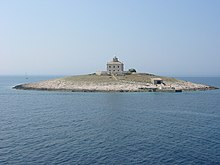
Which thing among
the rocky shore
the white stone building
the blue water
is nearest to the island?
the rocky shore

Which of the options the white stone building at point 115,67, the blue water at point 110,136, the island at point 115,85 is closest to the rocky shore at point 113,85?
the island at point 115,85

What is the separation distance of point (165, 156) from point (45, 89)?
112921mm

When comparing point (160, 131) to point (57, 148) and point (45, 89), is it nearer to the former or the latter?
point (57, 148)

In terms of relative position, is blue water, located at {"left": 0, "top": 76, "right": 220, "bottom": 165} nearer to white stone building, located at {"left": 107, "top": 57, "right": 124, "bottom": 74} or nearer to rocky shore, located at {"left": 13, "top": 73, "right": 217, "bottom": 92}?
rocky shore, located at {"left": 13, "top": 73, "right": 217, "bottom": 92}

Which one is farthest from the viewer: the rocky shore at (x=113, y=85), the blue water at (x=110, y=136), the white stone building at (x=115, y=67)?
the white stone building at (x=115, y=67)

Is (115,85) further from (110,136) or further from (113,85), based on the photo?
(110,136)

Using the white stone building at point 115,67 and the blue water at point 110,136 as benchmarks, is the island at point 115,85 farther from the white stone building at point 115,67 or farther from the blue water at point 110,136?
the blue water at point 110,136

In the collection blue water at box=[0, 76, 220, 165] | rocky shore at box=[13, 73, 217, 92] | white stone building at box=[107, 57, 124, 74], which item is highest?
white stone building at box=[107, 57, 124, 74]

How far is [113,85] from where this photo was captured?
137 m

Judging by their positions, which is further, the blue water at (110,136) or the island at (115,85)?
the island at (115,85)

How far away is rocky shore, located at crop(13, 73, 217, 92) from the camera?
5281 inches

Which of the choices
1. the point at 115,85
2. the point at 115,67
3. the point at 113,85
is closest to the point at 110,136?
the point at 115,85

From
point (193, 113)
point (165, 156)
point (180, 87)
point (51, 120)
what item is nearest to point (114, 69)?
point (180, 87)

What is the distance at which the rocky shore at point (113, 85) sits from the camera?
13412 cm
